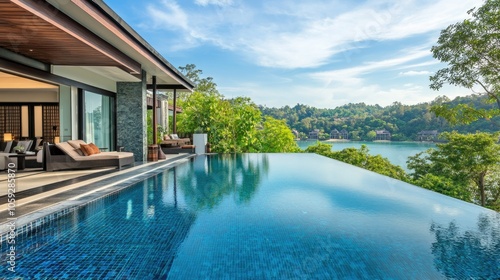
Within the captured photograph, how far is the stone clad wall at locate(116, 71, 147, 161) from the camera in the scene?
33.4 ft

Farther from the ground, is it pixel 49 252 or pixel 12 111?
pixel 12 111

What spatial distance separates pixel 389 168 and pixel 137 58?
61.4ft

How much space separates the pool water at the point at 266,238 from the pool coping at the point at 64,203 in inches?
4.4

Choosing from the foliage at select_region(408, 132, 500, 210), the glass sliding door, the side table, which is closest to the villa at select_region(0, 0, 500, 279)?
the side table

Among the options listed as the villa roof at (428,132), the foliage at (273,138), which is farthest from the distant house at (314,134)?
the foliage at (273,138)

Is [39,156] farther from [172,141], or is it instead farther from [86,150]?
[172,141]

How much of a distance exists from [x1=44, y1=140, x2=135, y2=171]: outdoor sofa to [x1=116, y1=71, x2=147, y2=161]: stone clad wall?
2.26m

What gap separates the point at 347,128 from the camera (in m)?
31.3

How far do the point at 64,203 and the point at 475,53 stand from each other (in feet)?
47.6

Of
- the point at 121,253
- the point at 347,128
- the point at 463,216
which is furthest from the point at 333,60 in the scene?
the point at 121,253

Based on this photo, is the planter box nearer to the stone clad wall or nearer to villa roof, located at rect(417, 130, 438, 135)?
the stone clad wall

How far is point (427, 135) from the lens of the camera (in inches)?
965

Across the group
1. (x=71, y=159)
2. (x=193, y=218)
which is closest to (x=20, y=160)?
(x=71, y=159)

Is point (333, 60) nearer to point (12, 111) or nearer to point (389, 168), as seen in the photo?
point (389, 168)
